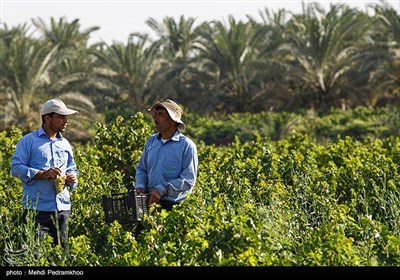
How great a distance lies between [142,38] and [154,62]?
3.32 ft

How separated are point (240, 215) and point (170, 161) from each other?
61.1 inches

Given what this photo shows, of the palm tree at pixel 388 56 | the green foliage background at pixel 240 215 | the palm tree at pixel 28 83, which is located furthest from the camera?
the palm tree at pixel 388 56

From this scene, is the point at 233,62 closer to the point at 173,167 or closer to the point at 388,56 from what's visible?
the point at 388,56

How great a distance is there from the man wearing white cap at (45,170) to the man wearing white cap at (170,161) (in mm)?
604

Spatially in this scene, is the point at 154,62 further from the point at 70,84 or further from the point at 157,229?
the point at 157,229

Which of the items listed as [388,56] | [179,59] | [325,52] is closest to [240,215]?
[388,56]

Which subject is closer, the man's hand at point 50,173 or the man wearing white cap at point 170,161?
the man's hand at point 50,173

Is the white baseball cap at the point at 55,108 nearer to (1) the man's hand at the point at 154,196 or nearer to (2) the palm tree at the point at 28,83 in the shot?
(1) the man's hand at the point at 154,196

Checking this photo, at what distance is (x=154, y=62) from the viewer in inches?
1189

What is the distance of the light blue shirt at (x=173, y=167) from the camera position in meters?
6.74

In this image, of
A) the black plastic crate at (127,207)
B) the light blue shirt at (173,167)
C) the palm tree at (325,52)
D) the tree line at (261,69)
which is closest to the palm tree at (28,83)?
the tree line at (261,69)

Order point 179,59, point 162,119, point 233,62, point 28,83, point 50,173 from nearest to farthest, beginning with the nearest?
point 50,173
point 162,119
point 28,83
point 233,62
point 179,59

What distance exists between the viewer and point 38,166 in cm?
668
